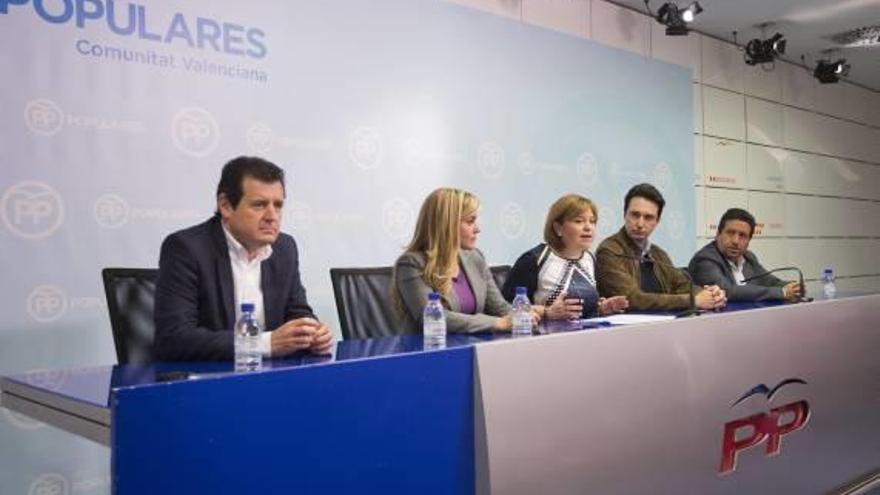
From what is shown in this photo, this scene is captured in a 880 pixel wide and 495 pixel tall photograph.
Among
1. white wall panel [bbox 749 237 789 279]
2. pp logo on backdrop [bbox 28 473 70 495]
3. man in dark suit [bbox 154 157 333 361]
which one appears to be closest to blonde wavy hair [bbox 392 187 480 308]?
man in dark suit [bbox 154 157 333 361]

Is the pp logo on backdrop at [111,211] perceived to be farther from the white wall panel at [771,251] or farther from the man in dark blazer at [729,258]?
the white wall panel at [771,251]

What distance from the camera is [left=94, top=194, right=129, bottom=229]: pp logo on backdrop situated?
110 inches

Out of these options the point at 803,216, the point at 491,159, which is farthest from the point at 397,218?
the point at 803,216

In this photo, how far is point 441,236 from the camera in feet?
8.19

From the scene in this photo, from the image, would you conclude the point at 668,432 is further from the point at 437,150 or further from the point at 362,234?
the point at 437,150

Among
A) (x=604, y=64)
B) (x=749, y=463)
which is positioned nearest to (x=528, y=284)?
(x=749, y=463)

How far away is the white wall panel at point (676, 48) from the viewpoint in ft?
17.5

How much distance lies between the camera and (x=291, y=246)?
84.4 inches

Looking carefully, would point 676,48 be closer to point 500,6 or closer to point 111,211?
point 500,6

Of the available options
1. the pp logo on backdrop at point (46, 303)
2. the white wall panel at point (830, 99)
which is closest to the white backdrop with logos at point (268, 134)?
the pp logo on backdrop at point (46, 303)

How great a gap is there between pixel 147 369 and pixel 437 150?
2.65m

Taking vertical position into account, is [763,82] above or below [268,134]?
above

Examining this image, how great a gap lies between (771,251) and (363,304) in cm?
485

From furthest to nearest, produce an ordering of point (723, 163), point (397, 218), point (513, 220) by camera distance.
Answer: point (723, 163) < point (513, 220) < point (397, 218)
